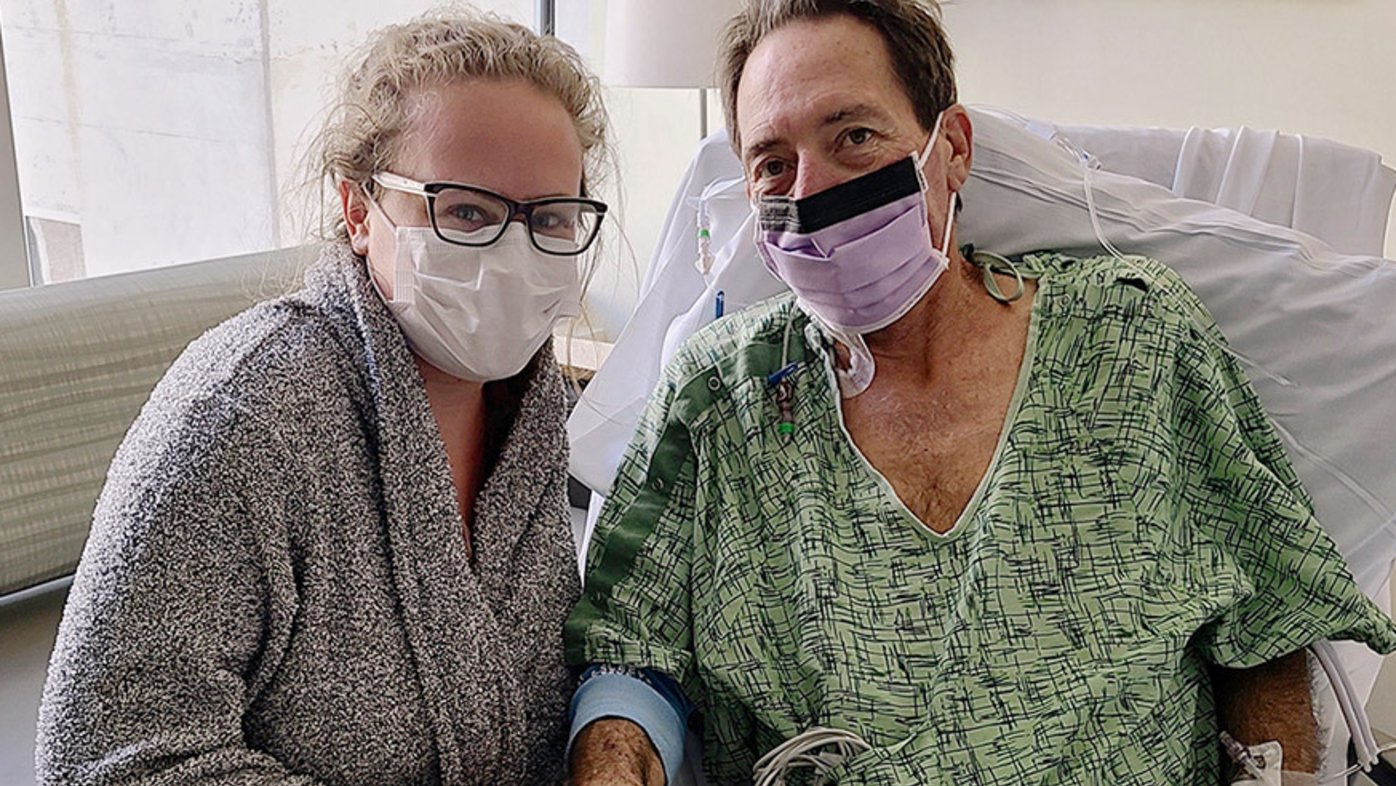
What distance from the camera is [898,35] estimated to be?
1.40 metres

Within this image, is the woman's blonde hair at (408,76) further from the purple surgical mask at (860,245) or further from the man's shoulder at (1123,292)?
the man's shoulder at (1123,292)

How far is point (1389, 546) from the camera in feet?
4.78

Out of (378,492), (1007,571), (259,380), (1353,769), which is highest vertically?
(259,380)

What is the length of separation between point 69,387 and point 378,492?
94 centimetres

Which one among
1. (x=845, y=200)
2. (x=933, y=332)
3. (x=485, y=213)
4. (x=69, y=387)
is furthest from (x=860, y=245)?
(x=69, y=387)

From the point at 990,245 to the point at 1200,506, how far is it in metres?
0.41

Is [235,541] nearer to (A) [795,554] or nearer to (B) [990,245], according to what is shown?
(A) [795,554]

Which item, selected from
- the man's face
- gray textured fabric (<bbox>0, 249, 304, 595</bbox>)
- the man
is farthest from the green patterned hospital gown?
gray textured fabric (<bbox>0, 249, 304, 595</bbox>)

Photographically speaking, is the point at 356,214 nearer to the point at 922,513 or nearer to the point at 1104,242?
the point at 922,513

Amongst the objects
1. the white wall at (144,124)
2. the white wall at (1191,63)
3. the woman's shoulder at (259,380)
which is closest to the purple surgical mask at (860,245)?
the woman's shoulder at (259,380)

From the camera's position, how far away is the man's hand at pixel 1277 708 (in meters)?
1.30

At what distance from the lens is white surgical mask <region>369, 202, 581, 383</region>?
1.14 meters

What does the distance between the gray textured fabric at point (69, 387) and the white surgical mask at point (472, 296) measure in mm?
655

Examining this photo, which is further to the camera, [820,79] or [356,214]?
[820,79]
